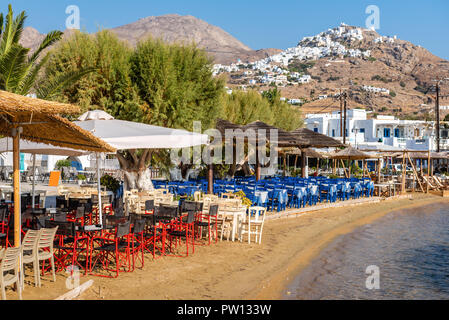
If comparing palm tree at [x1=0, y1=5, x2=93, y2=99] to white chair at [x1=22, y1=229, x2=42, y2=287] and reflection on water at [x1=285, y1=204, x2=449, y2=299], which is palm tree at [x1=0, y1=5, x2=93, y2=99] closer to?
white chair at [x1=22, y1=229, x2=42, y2=287]

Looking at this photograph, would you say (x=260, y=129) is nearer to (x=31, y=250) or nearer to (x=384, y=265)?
(x=384, y=265)

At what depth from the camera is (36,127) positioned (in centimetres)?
689

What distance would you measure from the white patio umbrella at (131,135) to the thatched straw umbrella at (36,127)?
1.14m

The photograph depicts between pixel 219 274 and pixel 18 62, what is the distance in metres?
7.97

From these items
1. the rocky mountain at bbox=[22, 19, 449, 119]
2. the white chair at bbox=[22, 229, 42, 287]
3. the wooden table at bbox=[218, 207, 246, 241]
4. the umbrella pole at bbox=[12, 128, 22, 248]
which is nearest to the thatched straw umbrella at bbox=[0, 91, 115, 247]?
the umbrella pole at bbox=[12, 128, 22, 248]

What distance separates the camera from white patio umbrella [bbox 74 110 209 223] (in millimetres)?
8648

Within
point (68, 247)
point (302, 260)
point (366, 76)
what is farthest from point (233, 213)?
point (366, 76)

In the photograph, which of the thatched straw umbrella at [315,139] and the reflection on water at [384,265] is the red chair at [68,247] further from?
the thatched straw umbrella at [315,139]

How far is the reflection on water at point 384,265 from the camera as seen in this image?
790 centimetres

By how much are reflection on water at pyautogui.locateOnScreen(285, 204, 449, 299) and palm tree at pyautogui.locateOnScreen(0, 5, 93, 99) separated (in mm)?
8209

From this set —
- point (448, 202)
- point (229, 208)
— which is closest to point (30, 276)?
point (229, 208)

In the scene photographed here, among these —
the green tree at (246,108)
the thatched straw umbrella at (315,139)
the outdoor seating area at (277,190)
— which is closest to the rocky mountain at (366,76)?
the green tree at (246,108)

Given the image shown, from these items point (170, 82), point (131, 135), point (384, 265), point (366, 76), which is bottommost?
point (384, 265)

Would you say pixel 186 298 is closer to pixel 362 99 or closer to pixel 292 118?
pixel 292 118
